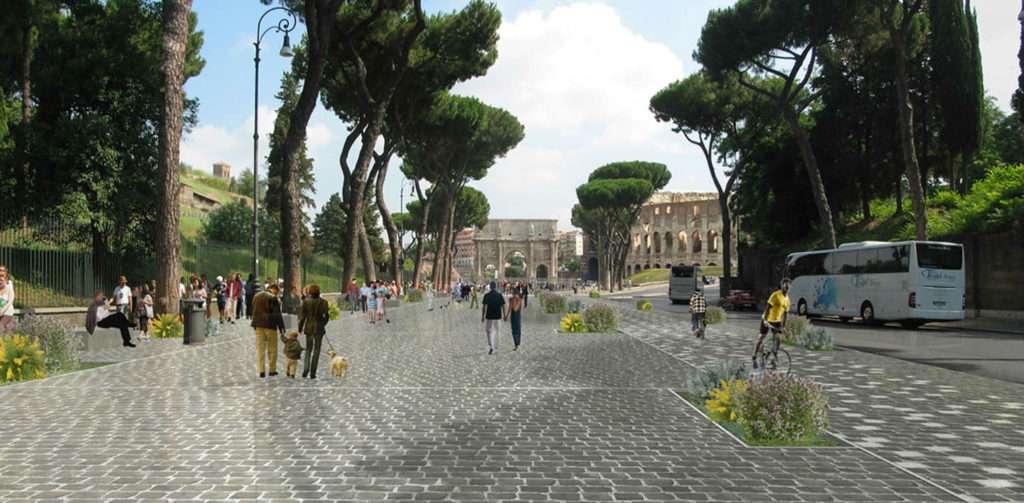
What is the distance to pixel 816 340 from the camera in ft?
52.4

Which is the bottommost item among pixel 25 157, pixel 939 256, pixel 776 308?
pixel 776 308

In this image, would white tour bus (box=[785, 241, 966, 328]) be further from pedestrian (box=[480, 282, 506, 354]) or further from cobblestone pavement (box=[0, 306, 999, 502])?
pedestrian (box=[480, 282, 506, 354])

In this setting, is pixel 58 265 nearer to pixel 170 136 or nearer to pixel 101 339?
pixel 170 136

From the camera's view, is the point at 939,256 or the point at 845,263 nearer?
the point at 939,256

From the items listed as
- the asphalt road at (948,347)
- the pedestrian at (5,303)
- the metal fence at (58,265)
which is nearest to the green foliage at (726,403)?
the asphalt road at (948,347)

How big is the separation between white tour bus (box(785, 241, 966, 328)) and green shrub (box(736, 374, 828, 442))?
61.7 feet

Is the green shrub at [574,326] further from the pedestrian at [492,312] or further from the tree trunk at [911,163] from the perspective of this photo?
the tree trunk at [911,163]

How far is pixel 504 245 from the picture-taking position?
139000 millimetres

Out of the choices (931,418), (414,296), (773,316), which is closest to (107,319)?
(773,316)

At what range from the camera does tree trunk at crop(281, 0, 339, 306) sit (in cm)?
2298

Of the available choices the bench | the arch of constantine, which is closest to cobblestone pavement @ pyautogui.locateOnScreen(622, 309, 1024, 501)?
the bench

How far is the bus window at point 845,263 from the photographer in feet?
88.3

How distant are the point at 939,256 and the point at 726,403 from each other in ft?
63.0

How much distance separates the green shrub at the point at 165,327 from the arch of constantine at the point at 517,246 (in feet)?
385
